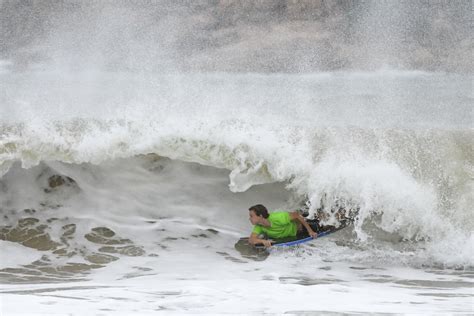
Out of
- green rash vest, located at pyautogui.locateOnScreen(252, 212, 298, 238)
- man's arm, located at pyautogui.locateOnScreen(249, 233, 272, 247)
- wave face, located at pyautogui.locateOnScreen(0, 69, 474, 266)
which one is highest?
wave face, located at pyautogui.locateOnScreen(0, 69, 474, 266)

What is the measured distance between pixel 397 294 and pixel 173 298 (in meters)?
1.50

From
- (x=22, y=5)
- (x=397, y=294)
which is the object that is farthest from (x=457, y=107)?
(x=22, y=5)

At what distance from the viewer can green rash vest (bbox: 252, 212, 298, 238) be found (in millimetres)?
7023

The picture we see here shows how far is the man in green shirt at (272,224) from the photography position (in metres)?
6.95

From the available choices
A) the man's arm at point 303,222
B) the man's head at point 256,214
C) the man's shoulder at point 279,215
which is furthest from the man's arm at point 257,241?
the man's arm at point 303,222

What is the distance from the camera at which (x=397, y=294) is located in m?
5.39

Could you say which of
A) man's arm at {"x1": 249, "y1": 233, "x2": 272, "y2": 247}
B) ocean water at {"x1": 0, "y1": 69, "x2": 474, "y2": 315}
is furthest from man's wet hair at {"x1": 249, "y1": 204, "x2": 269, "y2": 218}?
ocean water at {"x1": 0, "y1": 69, "x2": 474, "y2": 315}

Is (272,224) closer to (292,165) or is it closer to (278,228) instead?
(278,228)

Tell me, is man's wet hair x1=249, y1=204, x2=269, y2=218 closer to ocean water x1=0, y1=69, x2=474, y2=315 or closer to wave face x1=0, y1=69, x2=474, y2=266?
ocean water x1=0, y1=69, x2=474, y2=315

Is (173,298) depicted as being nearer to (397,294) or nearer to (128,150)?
(397,294)

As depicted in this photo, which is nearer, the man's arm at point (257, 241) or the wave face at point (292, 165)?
the man's arm at point (257, 241)

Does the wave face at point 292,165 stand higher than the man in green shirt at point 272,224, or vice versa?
the wave face at point 292,165

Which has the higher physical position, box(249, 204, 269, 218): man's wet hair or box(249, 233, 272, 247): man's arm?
box(249, 204, 269, 218): man's wet hair

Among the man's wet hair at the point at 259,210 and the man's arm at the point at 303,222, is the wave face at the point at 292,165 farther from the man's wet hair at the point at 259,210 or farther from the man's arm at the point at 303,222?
the man's wet hair at the point at 259,210
